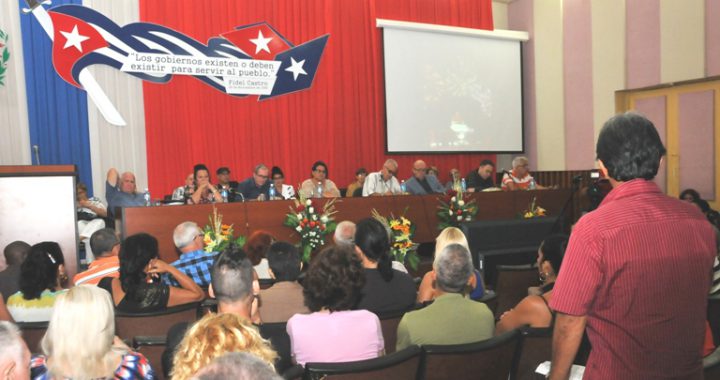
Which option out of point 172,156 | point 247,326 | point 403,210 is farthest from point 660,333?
point 172,156

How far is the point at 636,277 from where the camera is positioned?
1335 mm

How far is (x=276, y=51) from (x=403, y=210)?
3.62 meters

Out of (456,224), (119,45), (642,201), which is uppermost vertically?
(119,45)

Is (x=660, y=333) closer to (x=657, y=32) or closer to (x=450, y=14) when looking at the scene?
(x=657, y=32)

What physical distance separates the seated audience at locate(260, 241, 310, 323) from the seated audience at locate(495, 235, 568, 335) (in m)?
0.91

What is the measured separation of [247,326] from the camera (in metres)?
1.42

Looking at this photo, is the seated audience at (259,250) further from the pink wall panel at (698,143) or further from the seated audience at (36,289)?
the pink wall panel at (698,143)

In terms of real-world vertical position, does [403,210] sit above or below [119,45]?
below

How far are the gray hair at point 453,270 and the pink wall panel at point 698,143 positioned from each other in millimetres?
6760

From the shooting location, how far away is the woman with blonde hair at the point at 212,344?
132 centimetres

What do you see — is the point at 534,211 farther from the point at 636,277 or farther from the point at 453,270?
the point at 636,277

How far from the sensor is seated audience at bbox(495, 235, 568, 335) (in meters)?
2.17

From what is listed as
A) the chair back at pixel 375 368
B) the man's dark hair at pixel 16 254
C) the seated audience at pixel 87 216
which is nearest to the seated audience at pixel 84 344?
the chair back at pixel 375 368

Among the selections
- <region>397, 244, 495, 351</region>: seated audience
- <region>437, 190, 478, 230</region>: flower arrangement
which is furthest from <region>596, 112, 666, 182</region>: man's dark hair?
<region>437, 190, 478, 230</region>: flower arrangement
